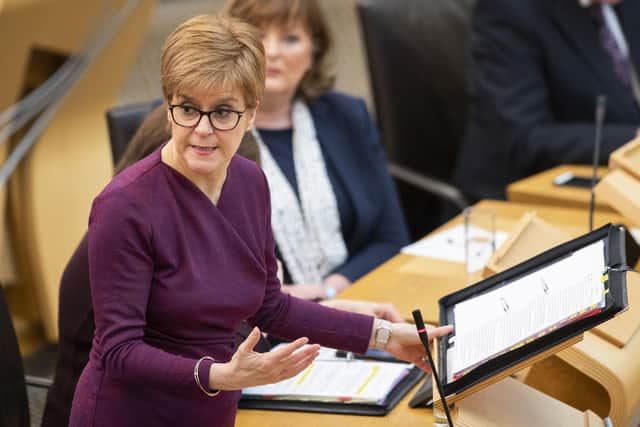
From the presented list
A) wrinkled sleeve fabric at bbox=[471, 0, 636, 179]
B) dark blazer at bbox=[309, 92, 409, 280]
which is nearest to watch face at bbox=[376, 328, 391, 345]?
dark blazer at bbox=[309, 92, 409, 280]

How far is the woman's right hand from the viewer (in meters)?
1.11

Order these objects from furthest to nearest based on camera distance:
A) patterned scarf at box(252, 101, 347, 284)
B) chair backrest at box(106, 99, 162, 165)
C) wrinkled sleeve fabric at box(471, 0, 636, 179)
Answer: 1. wrinkled sleeve fabric at box(471, 0, 636, 179)
2. patterned scarf at box(252, 101, 347, 284)
3. chair backrest at box(106, 99, 162, 165)

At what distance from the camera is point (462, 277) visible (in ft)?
6.69

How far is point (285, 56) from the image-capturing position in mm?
2336

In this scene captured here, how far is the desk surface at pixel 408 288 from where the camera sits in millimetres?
1467

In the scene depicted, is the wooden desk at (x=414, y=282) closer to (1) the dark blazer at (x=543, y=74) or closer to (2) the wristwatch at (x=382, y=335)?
(2) the wristwatch at (x=382, y=335)

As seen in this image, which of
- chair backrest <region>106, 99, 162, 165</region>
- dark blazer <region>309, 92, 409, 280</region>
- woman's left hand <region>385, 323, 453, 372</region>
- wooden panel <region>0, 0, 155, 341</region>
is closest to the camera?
woman's left hand <region>385, 323, 453, 372</region>

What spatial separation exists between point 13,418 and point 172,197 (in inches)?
23.8

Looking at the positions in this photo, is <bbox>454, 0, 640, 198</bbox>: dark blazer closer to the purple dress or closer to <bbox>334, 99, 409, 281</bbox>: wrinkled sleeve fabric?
<bbox>334, 99, 409, 281</bbox>: wrinkled sleeve fabric

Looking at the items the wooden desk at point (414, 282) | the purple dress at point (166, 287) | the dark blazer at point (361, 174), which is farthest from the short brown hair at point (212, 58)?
the dark blazer at point (361, 174)

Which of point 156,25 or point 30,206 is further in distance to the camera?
point 156,25

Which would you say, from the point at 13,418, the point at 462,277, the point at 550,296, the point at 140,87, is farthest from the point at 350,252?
the point at 140,87

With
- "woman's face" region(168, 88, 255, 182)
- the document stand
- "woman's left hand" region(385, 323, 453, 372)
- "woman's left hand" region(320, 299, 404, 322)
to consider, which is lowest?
"woman's left hand" region(320, 299, 404, 322)

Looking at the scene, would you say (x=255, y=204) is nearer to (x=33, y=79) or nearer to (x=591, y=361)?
(x=591, y=361)
